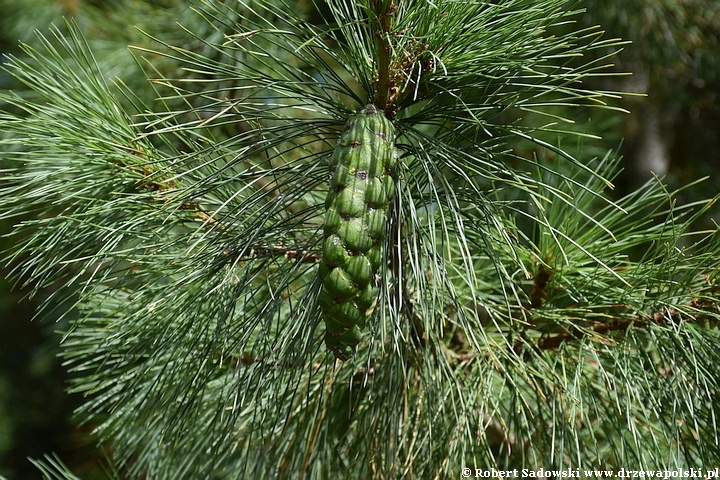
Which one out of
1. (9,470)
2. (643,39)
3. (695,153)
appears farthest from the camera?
(9,470)

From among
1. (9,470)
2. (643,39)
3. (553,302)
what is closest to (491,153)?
(553,302)

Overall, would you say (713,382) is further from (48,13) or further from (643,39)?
(48,13)

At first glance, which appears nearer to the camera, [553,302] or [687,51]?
[553,302]

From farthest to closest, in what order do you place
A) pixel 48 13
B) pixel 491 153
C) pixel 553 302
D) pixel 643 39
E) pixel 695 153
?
pixel 695 153
pixel 48 13
pixel 643 39
pixel 553 302
pixel 491 153

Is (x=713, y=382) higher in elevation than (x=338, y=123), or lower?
lower

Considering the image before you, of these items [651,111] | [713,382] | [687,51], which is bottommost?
[651,111]
